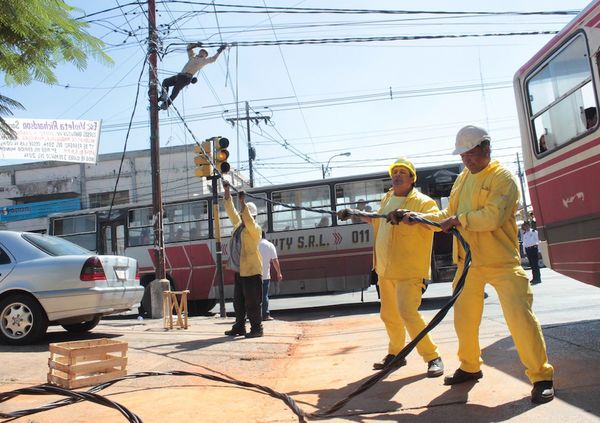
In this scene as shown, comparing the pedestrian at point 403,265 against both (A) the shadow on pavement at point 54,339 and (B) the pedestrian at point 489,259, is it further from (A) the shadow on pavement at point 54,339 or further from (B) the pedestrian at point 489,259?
(A) the shadow on pavement at point 54,339

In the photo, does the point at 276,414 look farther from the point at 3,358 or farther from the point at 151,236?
the point at 151,236

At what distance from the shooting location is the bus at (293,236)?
12504 millimetres

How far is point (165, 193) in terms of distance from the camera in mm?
36062

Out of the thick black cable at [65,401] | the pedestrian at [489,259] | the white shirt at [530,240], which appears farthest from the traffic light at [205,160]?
the white shirt at [530,240]

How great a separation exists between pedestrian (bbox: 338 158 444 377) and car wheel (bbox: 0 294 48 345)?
449 centimetres

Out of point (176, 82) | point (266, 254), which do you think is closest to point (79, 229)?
point (176, 82)

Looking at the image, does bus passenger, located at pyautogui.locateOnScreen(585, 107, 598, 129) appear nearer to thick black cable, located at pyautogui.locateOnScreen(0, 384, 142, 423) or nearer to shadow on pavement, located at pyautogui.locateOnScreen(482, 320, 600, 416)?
shadow on pavement, located at pyautogui.locateOnScreen(482, 320, 600, 416)

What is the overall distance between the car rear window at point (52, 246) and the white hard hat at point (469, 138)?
5.65 metres

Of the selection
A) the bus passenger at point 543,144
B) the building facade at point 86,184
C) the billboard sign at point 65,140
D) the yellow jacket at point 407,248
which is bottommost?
the yellow jacket at point 407,248

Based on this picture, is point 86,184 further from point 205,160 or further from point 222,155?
point 222,155

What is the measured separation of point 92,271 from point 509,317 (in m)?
5.41

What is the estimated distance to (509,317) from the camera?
373 cm

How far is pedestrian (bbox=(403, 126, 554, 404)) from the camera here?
142 inches

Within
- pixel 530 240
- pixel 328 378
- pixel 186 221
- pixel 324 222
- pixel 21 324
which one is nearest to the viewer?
pixel 328 378
